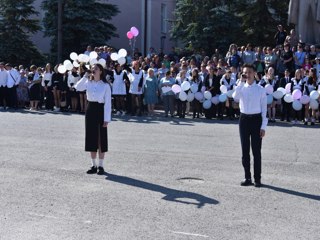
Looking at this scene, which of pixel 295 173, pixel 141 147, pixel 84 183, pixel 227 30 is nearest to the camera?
pixel 84 183

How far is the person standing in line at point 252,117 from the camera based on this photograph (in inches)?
387

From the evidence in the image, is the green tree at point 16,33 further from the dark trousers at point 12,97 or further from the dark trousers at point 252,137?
the dark trousers at point 252,137

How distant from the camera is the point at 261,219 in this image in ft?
25.4

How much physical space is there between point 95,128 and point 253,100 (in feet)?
9.29

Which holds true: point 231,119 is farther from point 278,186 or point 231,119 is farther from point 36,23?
point 36,23

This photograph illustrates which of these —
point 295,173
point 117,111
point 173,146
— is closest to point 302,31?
point 117,111

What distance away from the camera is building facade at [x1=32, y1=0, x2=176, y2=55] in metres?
44.0

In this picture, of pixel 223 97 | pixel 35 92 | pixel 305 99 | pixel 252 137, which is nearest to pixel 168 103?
pixel 223 97

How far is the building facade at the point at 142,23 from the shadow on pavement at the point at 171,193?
1310 inches

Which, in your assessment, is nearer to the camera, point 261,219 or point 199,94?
point 261,219

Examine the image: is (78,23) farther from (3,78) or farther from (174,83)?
(174,83)

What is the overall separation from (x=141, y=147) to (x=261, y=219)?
6.43m

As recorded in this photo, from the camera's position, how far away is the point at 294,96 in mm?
20109

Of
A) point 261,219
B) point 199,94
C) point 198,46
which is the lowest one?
point 261,219
